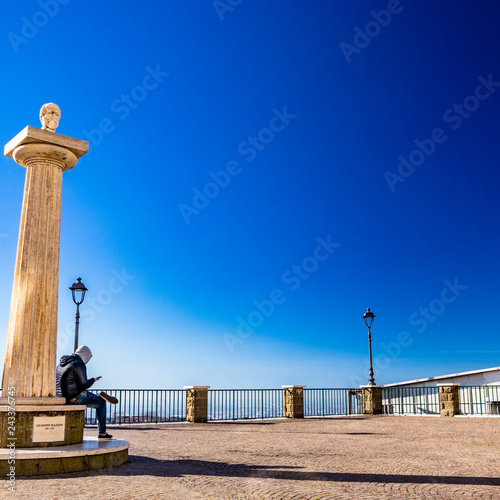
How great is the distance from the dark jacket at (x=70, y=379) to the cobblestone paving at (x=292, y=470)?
5.28 ft

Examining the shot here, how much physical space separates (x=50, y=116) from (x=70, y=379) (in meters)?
4.83

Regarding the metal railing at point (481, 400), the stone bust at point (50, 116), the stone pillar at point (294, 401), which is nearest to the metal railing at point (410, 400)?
the metal railing at point (481, 400)

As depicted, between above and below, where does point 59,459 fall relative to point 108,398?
below

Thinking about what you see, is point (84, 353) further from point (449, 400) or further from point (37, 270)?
point (449, 400)

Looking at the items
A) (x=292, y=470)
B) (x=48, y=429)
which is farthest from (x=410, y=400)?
(x=48, y=429)

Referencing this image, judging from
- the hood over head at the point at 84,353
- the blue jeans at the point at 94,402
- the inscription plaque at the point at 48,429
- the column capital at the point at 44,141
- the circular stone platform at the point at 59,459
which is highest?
the column capital at the point at 44,141

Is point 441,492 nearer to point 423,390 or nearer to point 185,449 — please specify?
point 185,449

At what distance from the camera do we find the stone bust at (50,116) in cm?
1048

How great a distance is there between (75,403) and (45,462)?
64.1 inches

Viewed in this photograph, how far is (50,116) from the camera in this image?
10531 millimetres

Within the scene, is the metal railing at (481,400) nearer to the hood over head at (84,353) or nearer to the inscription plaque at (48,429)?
the hood over head at (84,353)

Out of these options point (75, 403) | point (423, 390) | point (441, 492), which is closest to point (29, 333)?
point (75, 403)

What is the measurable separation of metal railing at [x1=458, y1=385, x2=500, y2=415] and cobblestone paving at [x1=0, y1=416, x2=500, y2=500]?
11.1 metres

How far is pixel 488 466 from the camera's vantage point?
30.0 feet
